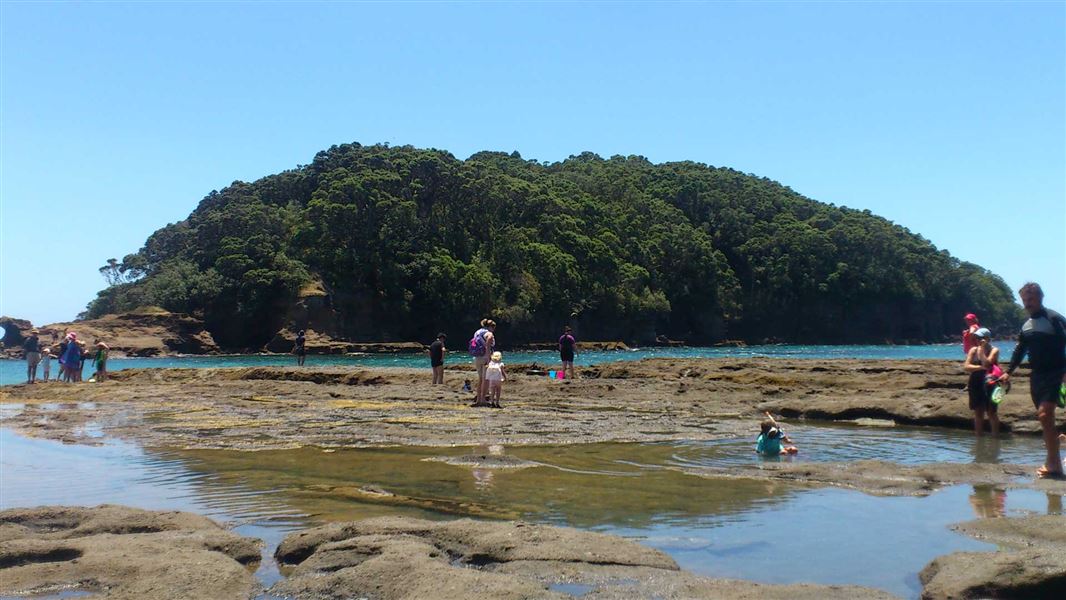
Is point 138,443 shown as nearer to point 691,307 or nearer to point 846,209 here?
point 691,307

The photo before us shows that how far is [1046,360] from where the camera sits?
31.4 ft

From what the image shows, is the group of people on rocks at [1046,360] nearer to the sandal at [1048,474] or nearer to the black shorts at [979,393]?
the sandal at [1048,474]

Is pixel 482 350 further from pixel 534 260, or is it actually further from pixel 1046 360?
pixel 534 260

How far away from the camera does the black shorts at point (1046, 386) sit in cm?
950

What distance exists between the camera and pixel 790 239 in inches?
4333

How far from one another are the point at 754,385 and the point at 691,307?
81.2 m

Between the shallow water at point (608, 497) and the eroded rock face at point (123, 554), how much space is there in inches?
15.4

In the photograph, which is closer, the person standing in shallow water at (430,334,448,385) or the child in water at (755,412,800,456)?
the child in water at (755,412,800,456)

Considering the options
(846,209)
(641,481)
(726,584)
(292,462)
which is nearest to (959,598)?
(726,584)

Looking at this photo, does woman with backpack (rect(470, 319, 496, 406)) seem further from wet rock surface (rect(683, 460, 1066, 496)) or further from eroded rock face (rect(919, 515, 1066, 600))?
eroded rock face (rect(919, 515, 1066, 600))

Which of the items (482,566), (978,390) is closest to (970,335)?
(978,390)

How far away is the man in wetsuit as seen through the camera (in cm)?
942

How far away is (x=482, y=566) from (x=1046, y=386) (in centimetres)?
678

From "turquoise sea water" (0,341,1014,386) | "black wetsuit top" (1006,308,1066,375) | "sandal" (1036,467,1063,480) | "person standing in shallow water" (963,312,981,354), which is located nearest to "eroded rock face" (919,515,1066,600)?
"sandal" (1036,467,1063,480)
